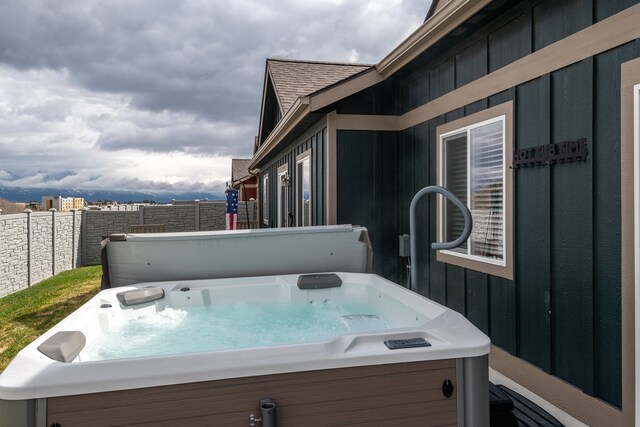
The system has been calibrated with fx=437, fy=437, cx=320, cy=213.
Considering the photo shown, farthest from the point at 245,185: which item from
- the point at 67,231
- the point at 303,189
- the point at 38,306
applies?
the point at 38,306

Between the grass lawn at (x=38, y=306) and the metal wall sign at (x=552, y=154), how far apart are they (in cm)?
425

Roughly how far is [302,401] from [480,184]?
2.41 metres

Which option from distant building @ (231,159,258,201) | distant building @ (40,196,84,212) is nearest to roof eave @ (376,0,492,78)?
distant building @ (40,196,84,212)

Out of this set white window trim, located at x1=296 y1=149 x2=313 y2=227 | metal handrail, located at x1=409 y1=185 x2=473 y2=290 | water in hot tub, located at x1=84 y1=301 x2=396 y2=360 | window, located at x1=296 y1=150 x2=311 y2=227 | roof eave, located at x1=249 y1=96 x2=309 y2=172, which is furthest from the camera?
window, located at x1=296 y1=150 x2=311 y2=227

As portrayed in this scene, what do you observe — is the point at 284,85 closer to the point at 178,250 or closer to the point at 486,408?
the point at 178,250

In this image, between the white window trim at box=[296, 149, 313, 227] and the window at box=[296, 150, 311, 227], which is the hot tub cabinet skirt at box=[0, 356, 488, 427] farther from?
the window at box=[296, 150, 311, 227]

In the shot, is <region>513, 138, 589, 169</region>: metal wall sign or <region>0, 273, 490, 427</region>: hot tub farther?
<region>513, 138, 589, 169</region>: metal wall sign

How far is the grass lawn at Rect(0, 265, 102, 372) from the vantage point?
4.36 meters

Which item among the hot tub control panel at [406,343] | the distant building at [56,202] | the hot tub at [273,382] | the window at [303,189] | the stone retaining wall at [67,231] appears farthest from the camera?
the distant building at [56,202]

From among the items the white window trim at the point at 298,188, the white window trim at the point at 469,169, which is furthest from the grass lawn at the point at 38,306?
the white window trim at the point at 469,169

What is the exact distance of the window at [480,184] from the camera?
3.06 m

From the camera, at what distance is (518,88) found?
2.95m

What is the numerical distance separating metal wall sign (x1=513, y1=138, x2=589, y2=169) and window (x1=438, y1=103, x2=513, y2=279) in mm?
140

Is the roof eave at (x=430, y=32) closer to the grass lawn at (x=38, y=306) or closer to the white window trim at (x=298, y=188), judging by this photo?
the white window trim at (x=298, y=188)
